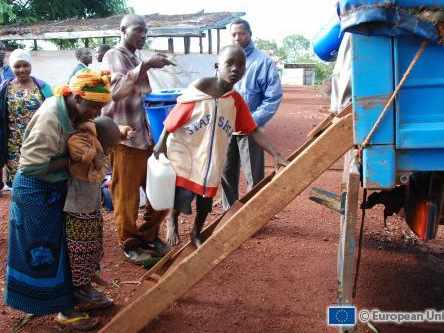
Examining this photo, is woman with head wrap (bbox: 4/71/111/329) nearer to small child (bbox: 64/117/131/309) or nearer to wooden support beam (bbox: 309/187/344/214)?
small child (bbox: 64/117/131/309)

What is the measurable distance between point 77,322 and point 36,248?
22.3 inches

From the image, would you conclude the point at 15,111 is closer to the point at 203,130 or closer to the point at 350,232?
the point at 203,130

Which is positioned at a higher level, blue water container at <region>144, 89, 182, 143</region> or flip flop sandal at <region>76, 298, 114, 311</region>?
blue water container at <region>144, 89, 182, 143</region>

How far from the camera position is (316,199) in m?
3.42

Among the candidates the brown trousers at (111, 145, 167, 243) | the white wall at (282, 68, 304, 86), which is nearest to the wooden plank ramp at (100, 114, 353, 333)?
the brown trousers at (111, 145, 167, 243)

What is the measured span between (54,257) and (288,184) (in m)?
1.42

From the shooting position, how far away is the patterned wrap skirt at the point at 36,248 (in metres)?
2.64

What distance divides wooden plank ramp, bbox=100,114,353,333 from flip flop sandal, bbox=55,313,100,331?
42 centimetres

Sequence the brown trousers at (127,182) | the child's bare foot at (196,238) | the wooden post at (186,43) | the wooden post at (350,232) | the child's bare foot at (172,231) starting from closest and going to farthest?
the wooden post at (350,232) < the child's bare foot at (196,238) < the child's bare foot at (172,231) < the brown trousers at (127,182) < the wooden post at (186,43)

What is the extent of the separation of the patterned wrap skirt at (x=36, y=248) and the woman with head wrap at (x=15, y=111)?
166 cm

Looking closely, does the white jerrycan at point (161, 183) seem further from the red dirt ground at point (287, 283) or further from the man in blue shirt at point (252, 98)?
the man in blue shirt at point (252, 98)

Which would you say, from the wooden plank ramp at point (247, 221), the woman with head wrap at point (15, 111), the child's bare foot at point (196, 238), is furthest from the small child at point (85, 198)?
the woman with head wrap at point (15, 111)

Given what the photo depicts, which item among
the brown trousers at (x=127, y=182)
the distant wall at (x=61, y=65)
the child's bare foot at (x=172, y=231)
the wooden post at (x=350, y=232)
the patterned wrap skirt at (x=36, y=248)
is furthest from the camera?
the distant wall at (x=61, y=65)

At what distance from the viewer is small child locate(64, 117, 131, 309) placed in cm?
261
